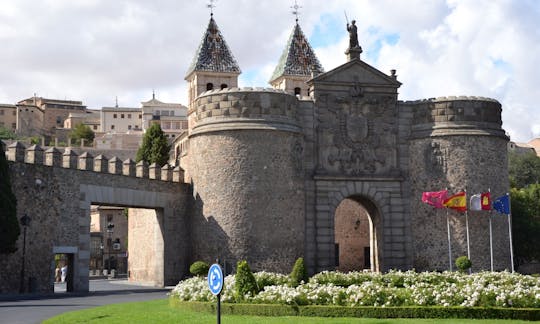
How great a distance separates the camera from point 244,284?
20.6 metres

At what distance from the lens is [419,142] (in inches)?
1558

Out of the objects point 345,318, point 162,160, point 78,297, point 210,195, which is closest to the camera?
point 345,318

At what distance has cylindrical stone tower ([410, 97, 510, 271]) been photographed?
38.4 metres

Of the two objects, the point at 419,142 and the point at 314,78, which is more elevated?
the point at 314,78

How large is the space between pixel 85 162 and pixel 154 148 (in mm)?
32431

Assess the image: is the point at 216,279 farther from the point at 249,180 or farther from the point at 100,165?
the point at 249,180

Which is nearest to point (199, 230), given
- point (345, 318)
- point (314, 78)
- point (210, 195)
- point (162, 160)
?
point (210, 195)

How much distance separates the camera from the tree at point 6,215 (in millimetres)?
27453

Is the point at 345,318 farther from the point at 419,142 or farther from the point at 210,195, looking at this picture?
the point at 419,142

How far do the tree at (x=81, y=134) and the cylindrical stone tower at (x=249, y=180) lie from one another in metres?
96.1

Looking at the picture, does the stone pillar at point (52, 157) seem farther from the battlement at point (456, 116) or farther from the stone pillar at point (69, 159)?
the battlement at point (456, 116)

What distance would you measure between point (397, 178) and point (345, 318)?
2203cm

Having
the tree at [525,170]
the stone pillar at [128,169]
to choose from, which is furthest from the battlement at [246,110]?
the tree at [525,170]

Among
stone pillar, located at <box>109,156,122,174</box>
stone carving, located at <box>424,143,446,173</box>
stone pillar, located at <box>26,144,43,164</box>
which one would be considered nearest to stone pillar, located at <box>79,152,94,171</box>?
stone pillar, located at <box>109,156,122,174</box>
